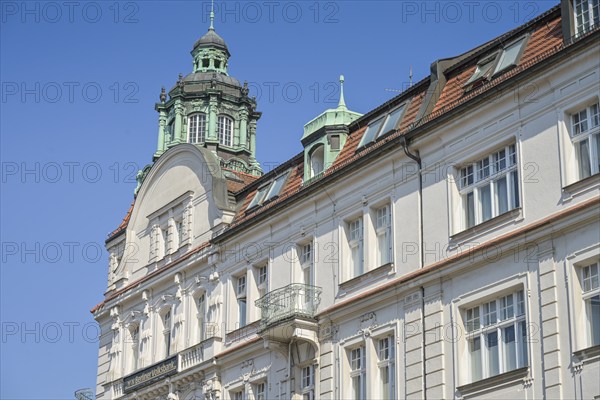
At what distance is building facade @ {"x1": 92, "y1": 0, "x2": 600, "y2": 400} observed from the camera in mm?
28938

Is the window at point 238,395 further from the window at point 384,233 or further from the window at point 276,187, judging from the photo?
the window at point 384,233

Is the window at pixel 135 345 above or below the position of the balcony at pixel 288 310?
above

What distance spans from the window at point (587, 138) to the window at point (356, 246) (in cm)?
865

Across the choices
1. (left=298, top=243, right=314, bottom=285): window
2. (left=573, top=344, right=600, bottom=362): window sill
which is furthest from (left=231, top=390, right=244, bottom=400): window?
(left=573, top=344, right=600, bottom=362): window sill

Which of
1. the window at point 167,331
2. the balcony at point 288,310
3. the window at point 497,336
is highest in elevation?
the window at point 167,331

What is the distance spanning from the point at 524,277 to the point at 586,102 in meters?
4.54

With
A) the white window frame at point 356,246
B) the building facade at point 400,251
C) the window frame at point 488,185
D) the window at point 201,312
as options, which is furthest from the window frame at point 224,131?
the window frame at point 488,185

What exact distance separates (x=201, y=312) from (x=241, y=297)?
2505mm

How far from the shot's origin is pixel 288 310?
37125 mm

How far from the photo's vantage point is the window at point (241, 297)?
4112 centimetres

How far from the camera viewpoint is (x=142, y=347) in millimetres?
46000

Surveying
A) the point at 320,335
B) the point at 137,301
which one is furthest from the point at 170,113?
the point at 320,335

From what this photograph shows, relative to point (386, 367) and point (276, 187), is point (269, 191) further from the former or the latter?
point (386, 367)


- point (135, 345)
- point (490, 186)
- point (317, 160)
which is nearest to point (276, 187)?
point (317, 160)
